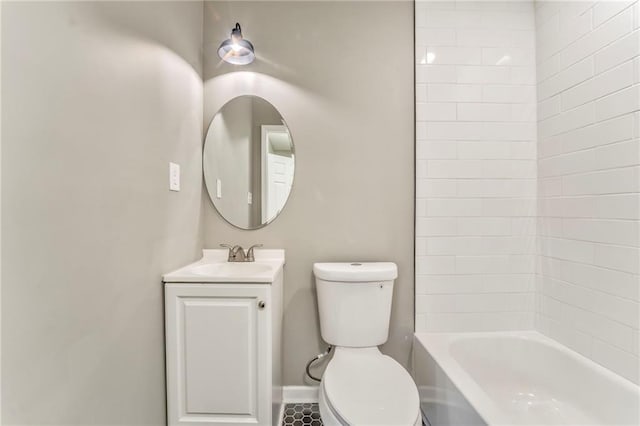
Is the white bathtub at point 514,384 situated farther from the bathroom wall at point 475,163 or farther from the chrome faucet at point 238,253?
the chrome faucet at point 238,253

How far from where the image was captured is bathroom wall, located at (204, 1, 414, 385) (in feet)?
5.55

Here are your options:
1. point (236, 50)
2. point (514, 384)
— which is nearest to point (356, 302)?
point (514, 384)

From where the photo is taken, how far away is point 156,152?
1192 millimetres

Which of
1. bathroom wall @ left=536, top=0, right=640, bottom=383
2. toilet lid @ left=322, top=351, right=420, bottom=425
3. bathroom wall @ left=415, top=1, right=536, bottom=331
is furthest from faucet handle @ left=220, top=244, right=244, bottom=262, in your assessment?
bathroom wall @ left=536, top=0, right=640, bottom=383

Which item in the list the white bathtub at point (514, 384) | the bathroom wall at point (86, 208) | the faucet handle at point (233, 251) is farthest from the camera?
the faucet handle at point (233, 251)

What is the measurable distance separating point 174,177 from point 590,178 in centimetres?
188

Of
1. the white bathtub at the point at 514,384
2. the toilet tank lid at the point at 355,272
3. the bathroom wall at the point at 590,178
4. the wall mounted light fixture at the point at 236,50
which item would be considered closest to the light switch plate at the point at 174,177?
the wall mounted light fixture at the point at 236,50

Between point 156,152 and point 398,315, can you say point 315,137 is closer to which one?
point 156,152

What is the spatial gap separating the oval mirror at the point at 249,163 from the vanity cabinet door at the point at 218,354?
555mm

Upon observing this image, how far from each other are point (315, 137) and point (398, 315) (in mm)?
1139

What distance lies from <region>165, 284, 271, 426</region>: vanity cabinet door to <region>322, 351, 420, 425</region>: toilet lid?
31 centimetres

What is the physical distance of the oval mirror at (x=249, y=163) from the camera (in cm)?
170

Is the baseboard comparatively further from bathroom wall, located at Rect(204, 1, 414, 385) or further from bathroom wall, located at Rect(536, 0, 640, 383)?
bathroom wall, located at Rect(536, 0, 640, 383)

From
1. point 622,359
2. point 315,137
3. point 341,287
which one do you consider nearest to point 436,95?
point 315,137
